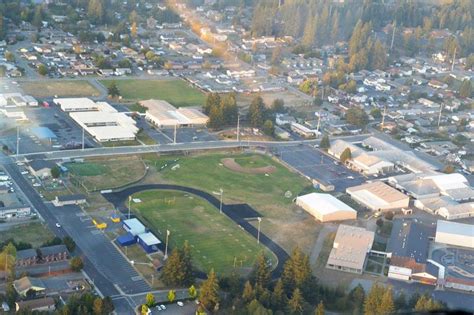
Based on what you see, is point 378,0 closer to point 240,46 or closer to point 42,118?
point 240,46

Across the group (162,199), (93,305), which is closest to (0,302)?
(93,305)

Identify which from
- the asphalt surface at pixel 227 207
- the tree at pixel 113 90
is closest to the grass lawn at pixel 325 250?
the asphalt surface at pixel 227 207

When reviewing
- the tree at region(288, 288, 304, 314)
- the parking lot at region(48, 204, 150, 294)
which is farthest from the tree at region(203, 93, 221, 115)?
the tree at region(288, 288, 304, 314)

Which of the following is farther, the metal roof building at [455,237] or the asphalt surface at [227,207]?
the metal roof building at [455,237]

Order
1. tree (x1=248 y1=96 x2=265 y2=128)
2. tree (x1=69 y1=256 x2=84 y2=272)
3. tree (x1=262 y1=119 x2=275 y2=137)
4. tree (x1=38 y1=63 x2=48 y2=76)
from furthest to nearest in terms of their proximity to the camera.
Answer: tree (x1=38 y1=63 x2=48 y2=76) < tree (x1=248 y1=96 x2=265 y2=128) < tree (x1=262 y1=119 x2=275 y2=137) < tree (x1=69 y1=256 x2=84 y2=272)

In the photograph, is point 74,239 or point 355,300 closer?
point 355,300

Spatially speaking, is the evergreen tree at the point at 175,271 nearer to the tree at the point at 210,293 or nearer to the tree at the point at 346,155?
the tree at the point at 210,293

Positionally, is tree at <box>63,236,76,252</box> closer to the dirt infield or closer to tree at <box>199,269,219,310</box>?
tree at <box>199,269,219,310</box>
